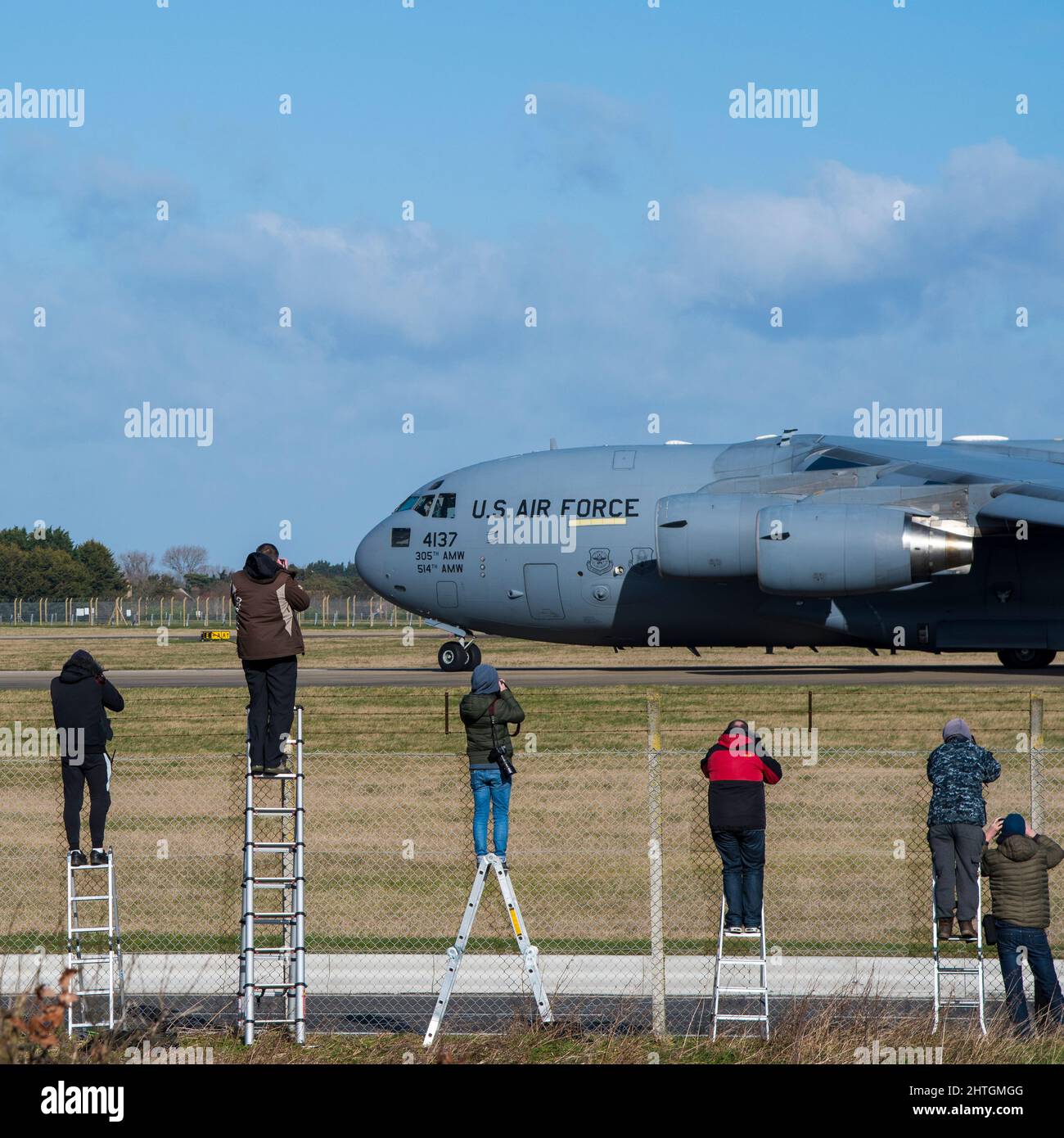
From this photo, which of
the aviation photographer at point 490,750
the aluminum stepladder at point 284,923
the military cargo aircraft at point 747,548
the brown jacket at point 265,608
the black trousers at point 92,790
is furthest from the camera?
the military cargo aircraft at point 747,548

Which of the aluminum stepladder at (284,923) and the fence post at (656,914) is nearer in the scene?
the aluminum stepladder at (284,923)

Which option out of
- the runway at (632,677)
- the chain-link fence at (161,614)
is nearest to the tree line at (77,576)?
the chain-link fence at (161,614)

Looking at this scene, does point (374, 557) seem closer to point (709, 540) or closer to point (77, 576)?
point (709, 540)

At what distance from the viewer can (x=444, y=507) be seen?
35.7 meters

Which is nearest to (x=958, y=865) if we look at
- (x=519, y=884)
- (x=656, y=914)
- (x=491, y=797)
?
(x=656, y=914)

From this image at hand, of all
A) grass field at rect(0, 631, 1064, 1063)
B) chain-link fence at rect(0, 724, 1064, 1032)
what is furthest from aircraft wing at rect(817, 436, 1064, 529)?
chain-link fence at rect(0, 724, 1064, 1032)

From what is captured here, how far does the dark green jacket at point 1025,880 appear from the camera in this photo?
11.1 m

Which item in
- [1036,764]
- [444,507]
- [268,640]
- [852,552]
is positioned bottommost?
[1036,764]

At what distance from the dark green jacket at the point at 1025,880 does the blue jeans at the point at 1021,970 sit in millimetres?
79

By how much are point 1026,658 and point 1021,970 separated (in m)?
24.4

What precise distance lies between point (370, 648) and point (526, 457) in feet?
87.1

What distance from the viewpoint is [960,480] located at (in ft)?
103

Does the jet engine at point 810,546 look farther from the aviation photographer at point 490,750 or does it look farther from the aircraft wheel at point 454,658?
the aviation photographer at point 490,750

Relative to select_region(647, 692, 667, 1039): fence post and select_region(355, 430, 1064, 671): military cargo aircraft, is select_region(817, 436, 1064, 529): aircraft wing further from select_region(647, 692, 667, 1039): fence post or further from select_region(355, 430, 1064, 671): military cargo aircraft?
select_region(647, 692, 667, 1039): fence post
